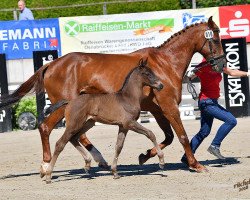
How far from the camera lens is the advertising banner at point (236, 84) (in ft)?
59.8

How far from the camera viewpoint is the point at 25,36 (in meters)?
19.7

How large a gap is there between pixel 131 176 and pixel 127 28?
8073mm

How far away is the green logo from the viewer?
19.5 meters

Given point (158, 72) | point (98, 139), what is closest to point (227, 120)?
point (158, 72)

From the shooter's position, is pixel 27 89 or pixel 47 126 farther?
pixel 27 89

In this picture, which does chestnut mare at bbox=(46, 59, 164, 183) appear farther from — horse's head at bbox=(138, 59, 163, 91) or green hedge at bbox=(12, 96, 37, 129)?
green hedge at bbox=(12, 96, 37, 129)

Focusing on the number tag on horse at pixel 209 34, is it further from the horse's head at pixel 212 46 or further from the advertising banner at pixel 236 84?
the advertising banner at pixel 236 84

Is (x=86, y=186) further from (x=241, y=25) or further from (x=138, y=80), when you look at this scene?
(x=241, y=25)

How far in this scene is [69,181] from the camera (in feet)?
38.2

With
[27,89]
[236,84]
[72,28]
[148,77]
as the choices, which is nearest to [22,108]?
[72,28]

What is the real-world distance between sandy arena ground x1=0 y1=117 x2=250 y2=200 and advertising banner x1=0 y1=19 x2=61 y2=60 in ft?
13.1

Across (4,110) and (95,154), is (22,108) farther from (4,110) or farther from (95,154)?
(95,154)

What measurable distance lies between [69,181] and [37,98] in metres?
6.65

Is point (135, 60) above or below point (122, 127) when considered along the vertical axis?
above
